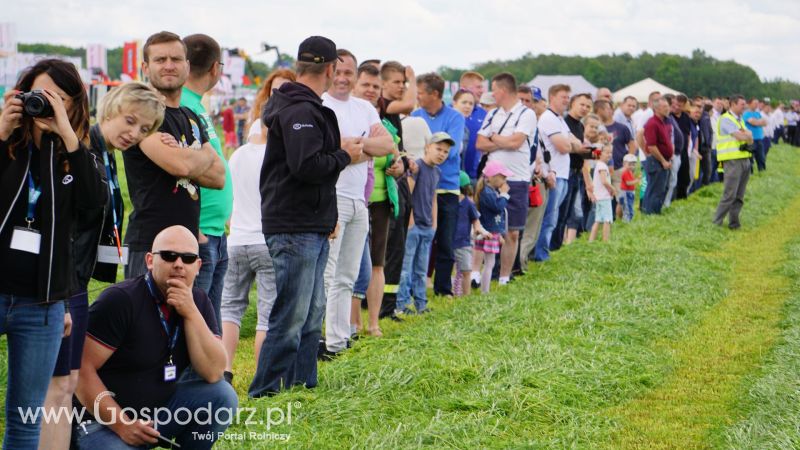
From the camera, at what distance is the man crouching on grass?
14.0 feet

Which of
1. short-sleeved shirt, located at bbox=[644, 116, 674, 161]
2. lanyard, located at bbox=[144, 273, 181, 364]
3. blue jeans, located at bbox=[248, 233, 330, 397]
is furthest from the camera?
short-sleeved shirt, located at bbox=[644, 116, 674, 161]

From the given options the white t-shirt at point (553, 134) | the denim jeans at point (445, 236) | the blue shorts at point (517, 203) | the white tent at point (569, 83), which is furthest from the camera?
the white tent at point (569, 83)

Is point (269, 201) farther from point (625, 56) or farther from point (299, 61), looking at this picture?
point (625, 56)

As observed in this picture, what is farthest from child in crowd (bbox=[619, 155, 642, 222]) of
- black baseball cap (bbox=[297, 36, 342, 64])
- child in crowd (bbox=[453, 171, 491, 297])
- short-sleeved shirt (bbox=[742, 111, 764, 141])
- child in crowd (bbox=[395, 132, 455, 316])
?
black baseball cap (bbox=[297, 36, 342, 64])

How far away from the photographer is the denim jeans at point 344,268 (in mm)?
7191

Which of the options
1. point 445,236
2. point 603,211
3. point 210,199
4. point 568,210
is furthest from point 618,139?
point 210,199

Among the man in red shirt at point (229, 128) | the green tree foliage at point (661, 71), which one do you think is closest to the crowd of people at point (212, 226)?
the man in red shirt at point (229, 128)

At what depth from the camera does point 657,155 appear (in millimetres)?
17281

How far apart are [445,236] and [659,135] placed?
8.52 metres

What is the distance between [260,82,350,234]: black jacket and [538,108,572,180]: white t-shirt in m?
6.51

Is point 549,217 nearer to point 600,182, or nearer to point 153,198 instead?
point 600,182

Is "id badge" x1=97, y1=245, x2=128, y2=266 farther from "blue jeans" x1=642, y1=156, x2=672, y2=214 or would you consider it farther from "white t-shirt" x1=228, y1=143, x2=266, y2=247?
"blue jeans" x1=642, y1=156, x2=672, y2=214

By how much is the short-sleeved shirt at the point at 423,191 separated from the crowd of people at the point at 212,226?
21 millimetres

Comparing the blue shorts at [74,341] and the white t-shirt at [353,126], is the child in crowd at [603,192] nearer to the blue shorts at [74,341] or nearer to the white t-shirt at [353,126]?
the white t-shirt at [353,126]
